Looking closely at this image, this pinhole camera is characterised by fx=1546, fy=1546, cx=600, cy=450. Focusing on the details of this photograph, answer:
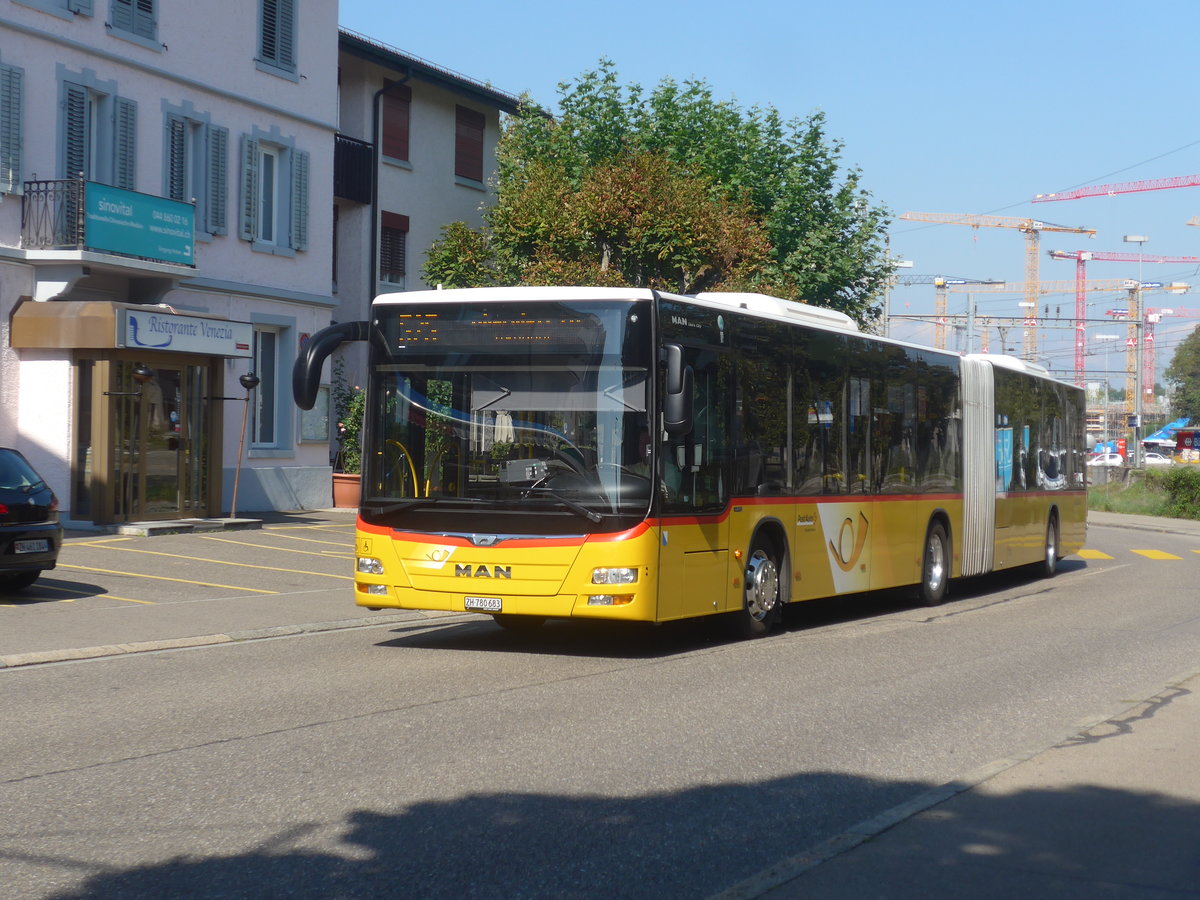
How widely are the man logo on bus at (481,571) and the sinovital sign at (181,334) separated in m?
11.3

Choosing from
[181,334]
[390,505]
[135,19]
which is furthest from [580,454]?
[135,19]

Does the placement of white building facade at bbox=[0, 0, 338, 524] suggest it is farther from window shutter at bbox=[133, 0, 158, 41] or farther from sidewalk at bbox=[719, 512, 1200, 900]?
sidewalk at bbox=[719, 512, 1200, 900]

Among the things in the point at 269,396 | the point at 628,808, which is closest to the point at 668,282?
the point at 269,396

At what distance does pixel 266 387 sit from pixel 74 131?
657 centimetres

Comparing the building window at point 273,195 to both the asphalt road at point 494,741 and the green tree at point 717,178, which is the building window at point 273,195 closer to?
the green tree at point 717,178

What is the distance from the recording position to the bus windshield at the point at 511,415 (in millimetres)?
11664

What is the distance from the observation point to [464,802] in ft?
22.0

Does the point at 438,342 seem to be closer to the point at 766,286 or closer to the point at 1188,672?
the point at 1188,672

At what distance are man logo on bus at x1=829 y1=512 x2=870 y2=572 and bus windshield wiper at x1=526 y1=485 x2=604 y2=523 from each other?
4173 millimetres

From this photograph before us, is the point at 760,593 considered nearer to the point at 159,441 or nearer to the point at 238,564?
the point at 238,564

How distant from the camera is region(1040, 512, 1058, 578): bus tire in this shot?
23078mm

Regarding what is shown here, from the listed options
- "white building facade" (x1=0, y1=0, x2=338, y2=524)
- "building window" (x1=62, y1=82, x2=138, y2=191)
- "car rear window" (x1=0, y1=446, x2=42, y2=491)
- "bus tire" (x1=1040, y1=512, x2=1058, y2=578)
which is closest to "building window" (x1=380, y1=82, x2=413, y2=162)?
"white building facade" (x1=0, y1=0, x2=338, y2=524)

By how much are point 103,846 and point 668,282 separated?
2550 cm

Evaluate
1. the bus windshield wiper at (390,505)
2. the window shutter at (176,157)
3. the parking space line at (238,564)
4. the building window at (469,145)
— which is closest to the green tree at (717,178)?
the building window at (469,145)
